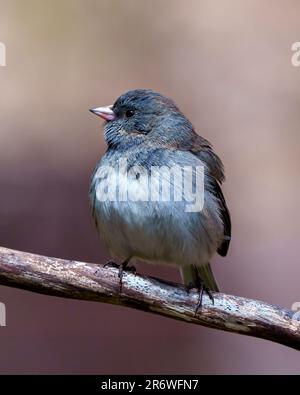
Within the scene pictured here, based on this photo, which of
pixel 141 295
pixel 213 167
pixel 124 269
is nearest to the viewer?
pixel 141 295

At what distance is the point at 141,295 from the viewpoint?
10.8 feet

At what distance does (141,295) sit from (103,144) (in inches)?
120

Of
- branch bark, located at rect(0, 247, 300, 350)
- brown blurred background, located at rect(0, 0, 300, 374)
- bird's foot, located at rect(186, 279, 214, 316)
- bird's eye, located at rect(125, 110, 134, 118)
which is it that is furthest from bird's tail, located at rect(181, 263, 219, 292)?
brown blurred background, located at rect(0, 0, 300, 374)

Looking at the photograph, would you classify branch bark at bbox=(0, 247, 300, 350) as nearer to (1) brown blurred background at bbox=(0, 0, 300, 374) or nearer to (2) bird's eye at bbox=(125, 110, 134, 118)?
(2) bird's eye at bbox=(125, 110, 134, 118)

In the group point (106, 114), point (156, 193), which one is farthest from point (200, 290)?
point (106, 114)

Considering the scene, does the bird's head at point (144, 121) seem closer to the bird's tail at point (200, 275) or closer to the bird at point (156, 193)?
the bird at point (156, 193)

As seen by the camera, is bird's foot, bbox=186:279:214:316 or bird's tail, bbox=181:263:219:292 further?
bird's tail, bbox=181:263:219:292

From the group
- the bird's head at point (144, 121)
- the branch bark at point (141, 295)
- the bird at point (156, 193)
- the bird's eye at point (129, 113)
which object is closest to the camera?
the branch bark at point (141, 295)

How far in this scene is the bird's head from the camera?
145 inches

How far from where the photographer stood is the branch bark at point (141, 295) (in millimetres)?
3143

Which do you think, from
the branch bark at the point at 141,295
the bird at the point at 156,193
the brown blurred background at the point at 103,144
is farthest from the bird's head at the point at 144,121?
the brown blurred background at the point at 103,144

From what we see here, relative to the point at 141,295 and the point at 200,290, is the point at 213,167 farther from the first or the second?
the point at 141,295

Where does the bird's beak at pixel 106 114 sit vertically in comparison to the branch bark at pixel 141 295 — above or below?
above

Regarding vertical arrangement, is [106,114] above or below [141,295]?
above
